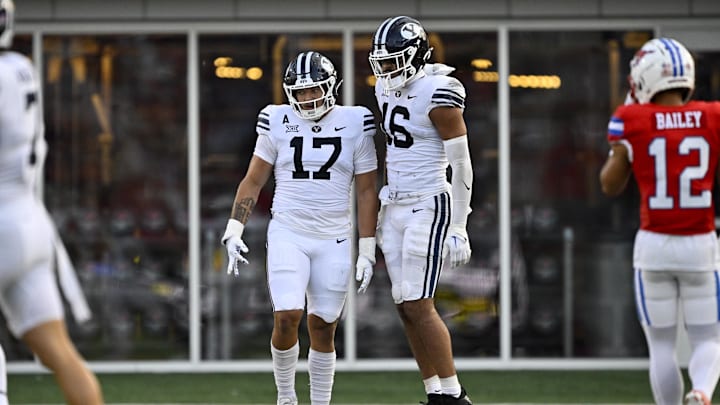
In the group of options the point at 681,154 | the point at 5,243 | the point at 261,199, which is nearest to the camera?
the point at 5,243

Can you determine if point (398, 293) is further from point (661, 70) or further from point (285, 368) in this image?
point (661, 70)

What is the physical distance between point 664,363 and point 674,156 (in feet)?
2.86

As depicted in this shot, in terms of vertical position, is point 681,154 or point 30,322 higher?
point 681,154

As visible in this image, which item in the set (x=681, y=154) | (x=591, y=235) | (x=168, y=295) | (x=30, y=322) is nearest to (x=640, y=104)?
(x=681, y=154)

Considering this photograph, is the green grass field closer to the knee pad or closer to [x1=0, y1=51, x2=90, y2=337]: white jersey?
the knee pad

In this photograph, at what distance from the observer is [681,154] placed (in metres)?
5.84

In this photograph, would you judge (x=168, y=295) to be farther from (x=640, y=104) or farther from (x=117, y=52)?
(x=640, y=104)

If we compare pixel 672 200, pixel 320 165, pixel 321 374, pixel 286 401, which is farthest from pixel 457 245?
pixel 672 200

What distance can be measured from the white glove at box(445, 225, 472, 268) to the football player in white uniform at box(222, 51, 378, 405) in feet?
1.42

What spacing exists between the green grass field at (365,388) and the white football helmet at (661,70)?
11.6 feet

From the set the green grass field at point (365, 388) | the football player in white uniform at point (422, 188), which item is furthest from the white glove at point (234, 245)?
the green grass field at point (365, 388)

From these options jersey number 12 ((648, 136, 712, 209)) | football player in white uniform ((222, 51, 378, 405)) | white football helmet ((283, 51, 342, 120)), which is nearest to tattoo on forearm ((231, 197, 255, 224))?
football player in white uniform ((222, 51, 378, 405))

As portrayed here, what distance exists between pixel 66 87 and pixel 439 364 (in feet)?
17.3

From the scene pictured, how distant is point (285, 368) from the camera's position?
7148mm
